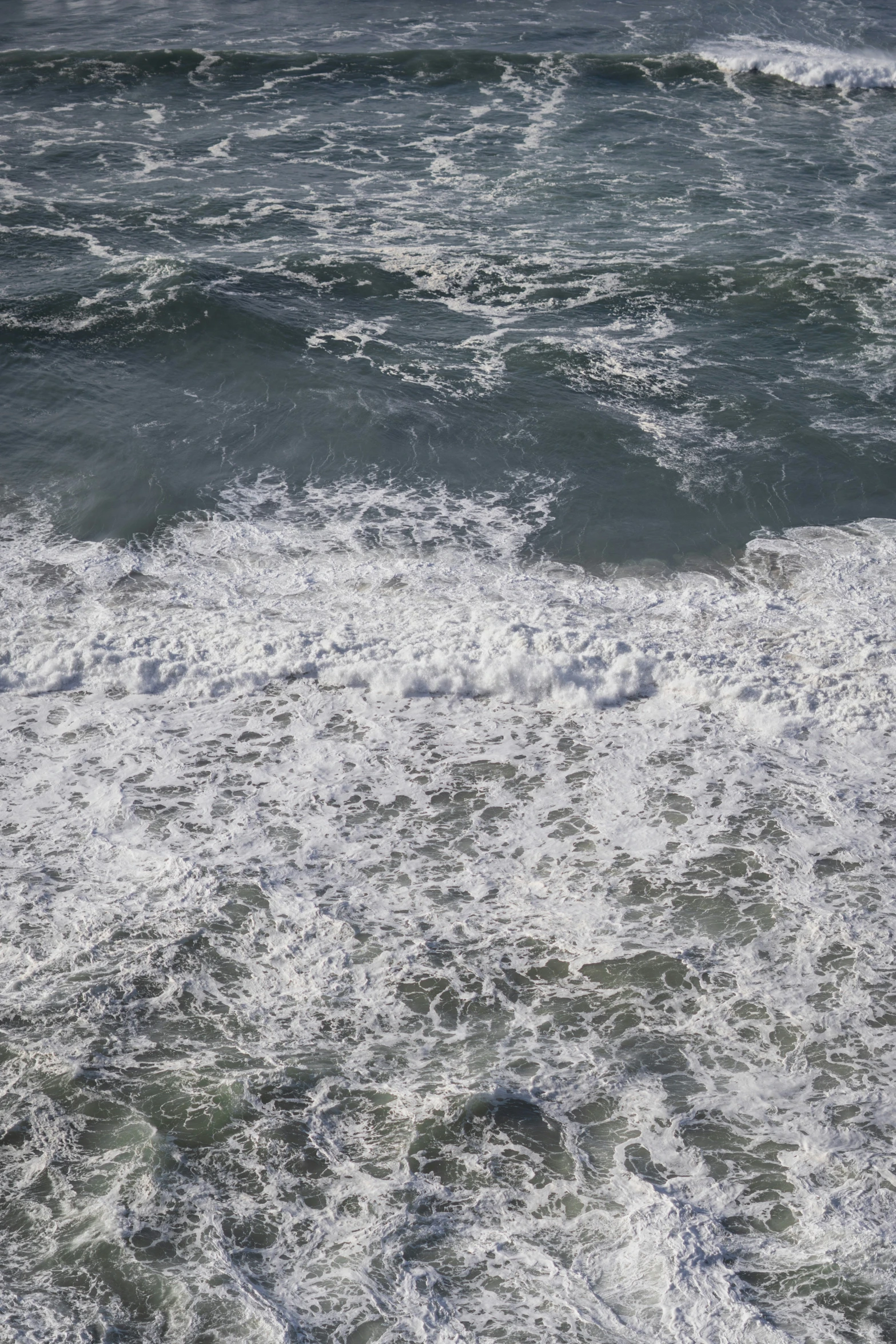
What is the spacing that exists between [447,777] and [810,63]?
92.5ft

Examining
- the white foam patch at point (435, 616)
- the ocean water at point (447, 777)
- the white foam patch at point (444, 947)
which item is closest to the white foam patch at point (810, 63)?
the ocean water at point (447, 777)

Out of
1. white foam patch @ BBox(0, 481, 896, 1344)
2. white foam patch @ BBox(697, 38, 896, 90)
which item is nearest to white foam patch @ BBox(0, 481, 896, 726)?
white foam patch @ BBox(0, 481, 896, 1344)

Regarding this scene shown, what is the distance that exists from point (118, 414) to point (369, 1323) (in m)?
12.3

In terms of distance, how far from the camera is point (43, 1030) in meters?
6.68

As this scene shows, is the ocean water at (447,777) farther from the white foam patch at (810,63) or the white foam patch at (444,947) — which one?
the white foam patch at (810,63)

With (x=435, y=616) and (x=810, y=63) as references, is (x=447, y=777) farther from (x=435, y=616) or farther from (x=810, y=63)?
(x=810, y=63)

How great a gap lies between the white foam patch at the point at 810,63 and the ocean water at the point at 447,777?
11078mm

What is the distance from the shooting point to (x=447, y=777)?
29.1ft

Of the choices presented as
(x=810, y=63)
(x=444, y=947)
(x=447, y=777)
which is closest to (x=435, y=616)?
(x=447, y=777)

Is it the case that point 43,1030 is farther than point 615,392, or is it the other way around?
point 615,392

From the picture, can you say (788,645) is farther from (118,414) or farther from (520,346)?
(118,414)

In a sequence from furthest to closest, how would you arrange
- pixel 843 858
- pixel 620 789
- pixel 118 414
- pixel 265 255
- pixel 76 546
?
pixel 265 255, pixel 118 414, pixel 76 546, pixel 620 789, pixel 843 858

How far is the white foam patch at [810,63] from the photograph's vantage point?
2794 centimetres

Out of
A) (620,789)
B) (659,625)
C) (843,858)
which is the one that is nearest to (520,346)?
(659,625)
